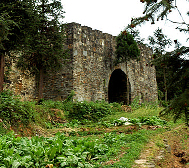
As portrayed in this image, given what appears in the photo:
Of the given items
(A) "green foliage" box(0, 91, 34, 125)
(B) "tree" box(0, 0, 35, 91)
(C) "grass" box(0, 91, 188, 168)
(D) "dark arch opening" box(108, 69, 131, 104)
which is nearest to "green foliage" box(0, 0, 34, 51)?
(B) "tree" box(0, 0, 35, 91)

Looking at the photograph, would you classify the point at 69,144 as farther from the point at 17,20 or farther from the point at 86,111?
the point at 86,111

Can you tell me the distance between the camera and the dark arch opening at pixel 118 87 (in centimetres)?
1408

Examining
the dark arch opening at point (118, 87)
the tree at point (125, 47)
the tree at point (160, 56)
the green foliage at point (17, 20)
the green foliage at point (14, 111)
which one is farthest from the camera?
the dark arch opening at point (118, 87)

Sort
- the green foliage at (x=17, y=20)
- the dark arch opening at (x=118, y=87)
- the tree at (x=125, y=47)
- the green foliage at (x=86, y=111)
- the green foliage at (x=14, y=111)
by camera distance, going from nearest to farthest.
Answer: the green foliage at (x=14, y=111)
the green foliage at (x=17, y=20)
the green foliage at (x=86, y=111)
the tree at (x=125, y=47)
the dark arch opening at (x=118, y=87)

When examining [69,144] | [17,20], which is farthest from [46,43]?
[69,144]

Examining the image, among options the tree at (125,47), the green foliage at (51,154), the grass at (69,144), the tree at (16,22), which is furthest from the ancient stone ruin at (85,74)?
the green foliage at (51,154)

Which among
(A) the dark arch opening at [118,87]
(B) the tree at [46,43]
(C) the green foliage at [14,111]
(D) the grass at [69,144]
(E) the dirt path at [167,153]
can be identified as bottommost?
(E) the dirt path at [167,153]

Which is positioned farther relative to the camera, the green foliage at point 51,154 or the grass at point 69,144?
the grass at point 69,144

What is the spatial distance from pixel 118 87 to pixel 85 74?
13.0ft

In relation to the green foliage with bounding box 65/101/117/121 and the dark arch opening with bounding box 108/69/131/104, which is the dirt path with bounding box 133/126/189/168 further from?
the dark arch opening with bounding box 108/69/131/104

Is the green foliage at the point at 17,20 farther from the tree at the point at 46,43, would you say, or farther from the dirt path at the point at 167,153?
the dirt path at the point at 167,153

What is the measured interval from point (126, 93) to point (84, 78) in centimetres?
407

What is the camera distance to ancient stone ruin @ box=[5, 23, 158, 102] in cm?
1048

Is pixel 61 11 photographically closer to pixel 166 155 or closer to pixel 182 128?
pixel 182 128
